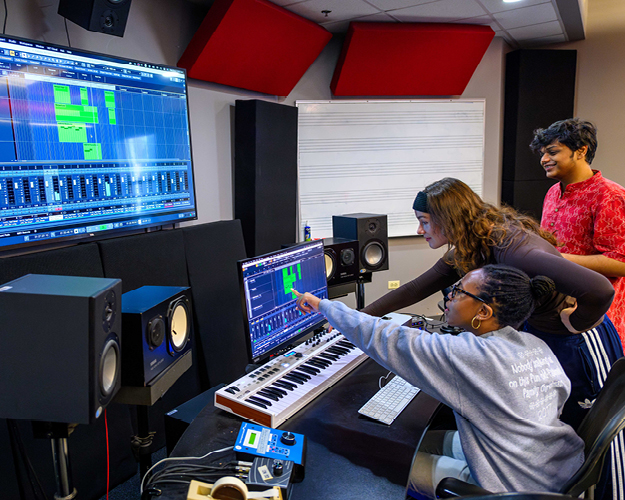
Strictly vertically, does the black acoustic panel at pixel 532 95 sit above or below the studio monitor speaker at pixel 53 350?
above

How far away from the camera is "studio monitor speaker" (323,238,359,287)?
2.52 m

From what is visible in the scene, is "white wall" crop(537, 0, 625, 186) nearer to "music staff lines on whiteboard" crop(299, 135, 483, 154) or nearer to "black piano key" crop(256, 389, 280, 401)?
"music staff lines on whiteboard" crop(299, 135, 483, 154)

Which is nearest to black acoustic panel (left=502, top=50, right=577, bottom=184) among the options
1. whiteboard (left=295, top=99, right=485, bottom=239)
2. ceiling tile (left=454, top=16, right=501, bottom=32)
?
whiteboard (left=295, top=99, right=485, bottom=239)

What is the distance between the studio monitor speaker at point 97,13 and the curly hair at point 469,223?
1.66m

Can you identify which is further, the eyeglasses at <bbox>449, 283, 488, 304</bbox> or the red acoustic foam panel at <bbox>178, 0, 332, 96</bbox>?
the red acoustic foam panel at <bbox>178, 0, 332, 96</bbox>

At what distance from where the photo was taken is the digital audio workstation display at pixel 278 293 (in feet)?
5.32

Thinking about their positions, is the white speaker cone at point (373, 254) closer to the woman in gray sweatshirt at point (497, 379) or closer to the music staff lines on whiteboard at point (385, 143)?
the music staff lines on whiteboard at point (385, 143)

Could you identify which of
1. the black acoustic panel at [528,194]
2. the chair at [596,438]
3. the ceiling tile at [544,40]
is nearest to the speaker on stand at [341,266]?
the chair at [596,438]

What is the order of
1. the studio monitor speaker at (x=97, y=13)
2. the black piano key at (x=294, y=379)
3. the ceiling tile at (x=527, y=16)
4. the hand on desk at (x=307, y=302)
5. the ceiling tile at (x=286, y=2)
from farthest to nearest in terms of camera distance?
the ceiling tile at (x=527, y=16)
the ceiling tile at (x=286, y=2)
the studio monitor speaker at (x=97, y=13)
the hand on desk at (x=307, y=302)
the black piano key at (x=294, y=379)

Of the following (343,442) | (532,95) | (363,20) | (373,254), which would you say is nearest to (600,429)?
(343,442)

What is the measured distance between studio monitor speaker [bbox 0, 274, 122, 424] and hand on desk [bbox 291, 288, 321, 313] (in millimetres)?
762

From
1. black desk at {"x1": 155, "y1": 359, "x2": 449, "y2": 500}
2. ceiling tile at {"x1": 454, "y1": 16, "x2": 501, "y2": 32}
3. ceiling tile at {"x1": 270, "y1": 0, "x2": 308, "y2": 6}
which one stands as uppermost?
ceiling tile at {"x1": 454, "y1": 16, "x2": 501, "y2": 32}

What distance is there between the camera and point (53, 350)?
42.9 inches

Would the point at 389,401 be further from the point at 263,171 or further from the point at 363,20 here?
the point at 363,20
